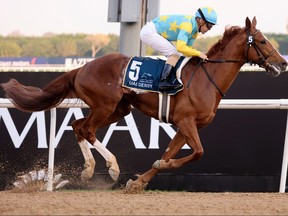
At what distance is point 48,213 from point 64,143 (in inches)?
129

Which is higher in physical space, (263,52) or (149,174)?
(263,52)

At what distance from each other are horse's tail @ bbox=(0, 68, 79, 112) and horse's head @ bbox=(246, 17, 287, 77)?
183 centimetres

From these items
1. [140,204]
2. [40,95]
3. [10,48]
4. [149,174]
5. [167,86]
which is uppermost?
[167,86]

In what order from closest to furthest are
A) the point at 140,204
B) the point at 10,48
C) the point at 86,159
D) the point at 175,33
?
the point at 140,204
the point at 175,33
the point at 86,159
the point at 10,48

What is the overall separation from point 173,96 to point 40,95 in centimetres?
140

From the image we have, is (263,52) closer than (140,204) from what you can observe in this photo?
No

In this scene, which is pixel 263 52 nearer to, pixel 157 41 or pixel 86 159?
pixel 157 41

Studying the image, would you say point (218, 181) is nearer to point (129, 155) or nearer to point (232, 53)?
point (129, 155)

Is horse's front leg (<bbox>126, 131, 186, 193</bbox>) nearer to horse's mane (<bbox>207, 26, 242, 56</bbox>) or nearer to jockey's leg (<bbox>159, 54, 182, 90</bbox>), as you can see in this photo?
jockey's leg (<bbox>159, 54, 182, 90</bbox>)

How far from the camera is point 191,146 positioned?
769 cm

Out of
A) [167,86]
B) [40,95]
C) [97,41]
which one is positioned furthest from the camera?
[97,41]

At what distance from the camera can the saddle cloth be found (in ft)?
25.9

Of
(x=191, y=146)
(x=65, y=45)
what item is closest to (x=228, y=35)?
(x=191, y=146)

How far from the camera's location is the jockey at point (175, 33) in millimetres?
7789
